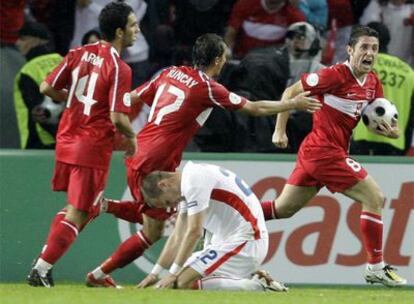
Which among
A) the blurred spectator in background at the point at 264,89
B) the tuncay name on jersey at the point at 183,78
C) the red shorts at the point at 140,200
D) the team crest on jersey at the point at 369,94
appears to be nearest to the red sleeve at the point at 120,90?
the tuncay name on jersey at the point at 183,78

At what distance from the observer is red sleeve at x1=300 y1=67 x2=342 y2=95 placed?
12.6m

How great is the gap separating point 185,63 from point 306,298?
5.04 m

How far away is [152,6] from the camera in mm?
16016

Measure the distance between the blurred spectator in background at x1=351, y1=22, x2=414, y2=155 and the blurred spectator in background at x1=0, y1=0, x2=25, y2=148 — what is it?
311cm

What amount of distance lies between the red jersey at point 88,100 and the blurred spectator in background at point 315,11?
14.0ft

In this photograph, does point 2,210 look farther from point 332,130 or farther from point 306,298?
point 306,298

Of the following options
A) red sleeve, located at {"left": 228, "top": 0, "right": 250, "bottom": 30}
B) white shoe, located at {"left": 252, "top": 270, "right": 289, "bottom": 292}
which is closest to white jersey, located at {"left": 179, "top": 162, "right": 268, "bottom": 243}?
white shoe, located at {"left": 252, "top": 270, "right": 289, "bottom": 292}

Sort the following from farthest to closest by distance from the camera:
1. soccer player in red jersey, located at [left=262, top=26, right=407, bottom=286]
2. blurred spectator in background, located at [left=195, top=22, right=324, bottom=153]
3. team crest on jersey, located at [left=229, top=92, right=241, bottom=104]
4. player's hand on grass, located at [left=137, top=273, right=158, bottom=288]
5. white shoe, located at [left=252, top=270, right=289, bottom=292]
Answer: blurred spectator in background, located at [left=195, top=22, right=324, bottom=153] < soccer player in red jersey, located at [left=262, top=26, right=407, bottom=286] < team crest on jersey, located at [left=229, top=92, right=241, bottom=104] < white shoe, located at [left=252, top=270, right=289, bottom=292] < player's hand on grass, located at [left=137, top=273, right=158, bottom=288]

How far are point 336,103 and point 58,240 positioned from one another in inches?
97.8

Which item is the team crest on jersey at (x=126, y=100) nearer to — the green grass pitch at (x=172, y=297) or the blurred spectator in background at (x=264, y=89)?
the green grass pitch at (x=172, y=297)

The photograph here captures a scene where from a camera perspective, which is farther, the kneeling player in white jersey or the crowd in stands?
the crowd in stands

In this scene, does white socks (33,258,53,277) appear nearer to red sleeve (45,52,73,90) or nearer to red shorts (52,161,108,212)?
red shorts (52,161,108,212)

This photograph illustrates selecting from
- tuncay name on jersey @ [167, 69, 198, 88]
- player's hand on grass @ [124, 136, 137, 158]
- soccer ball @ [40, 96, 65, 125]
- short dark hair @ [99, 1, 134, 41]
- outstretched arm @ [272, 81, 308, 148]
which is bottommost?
soccer ball @ [40, 96, 65, 125]

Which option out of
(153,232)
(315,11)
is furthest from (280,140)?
(315,11)
